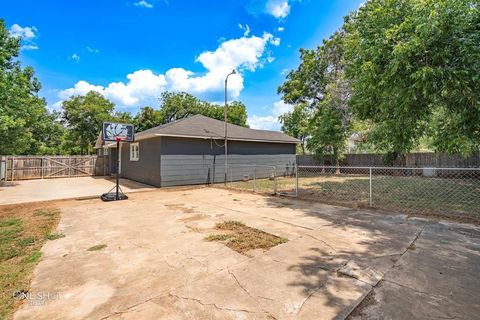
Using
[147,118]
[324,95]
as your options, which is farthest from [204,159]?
[147,118]

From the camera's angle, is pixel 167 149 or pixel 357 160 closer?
pixel 167 149

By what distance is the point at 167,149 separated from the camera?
35.3 feet

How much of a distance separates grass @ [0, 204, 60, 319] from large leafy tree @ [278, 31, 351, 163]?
14.5 meters

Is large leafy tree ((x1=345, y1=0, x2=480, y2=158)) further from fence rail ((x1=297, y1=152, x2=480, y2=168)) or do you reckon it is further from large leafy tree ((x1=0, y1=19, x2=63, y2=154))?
large leafy tree ((x1=0, y1=19, x2=63, y2=154))

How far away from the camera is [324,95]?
19.4 meters

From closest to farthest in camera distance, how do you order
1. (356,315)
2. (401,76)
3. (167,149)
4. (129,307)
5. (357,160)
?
(356,315)
(129,307)
(401,76)
(167,149)
(357,160)

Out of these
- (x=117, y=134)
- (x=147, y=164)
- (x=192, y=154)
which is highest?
(x=117, y=134)

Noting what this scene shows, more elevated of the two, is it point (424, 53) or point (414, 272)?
point (424, 53)

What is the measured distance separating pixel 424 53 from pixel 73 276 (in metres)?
7.90

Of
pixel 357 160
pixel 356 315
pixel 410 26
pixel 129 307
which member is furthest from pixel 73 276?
pixel 357 160

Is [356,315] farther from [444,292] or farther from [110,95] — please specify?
[110,95]

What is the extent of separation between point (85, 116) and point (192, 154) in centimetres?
2284

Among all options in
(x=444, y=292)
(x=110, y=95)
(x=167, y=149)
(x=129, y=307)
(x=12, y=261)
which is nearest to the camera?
(x=129, y=307)

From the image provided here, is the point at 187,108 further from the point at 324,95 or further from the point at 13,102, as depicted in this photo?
the point at 13,102
